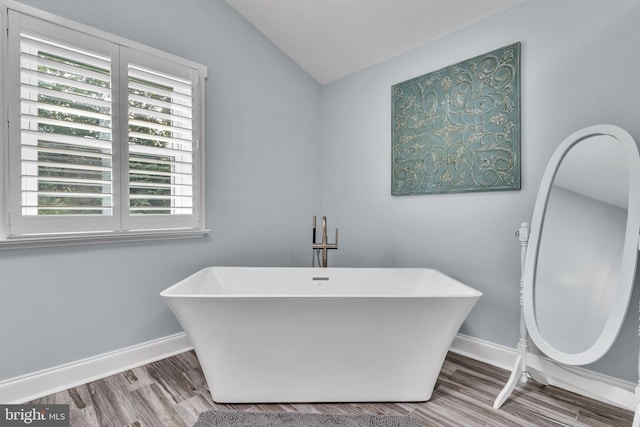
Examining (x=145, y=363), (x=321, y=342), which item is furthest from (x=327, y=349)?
(x=145, y=363)

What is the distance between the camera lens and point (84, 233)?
1.79 m

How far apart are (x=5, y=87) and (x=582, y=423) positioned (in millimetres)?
3175

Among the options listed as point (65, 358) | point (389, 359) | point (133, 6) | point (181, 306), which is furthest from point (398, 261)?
point (133, 6)

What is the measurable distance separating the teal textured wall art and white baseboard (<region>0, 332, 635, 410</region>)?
1.03 meters

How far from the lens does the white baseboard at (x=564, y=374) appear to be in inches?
53.4

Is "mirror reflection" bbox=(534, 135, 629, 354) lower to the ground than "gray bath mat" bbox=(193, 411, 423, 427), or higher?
higher

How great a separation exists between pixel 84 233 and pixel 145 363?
91 cm

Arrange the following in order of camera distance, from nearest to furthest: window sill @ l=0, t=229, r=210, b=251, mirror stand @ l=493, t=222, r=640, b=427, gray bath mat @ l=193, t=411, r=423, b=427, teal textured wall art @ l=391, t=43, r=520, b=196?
mirror stand @ l=493, t=222, r=640, b=427 → gray bath mat @ l=193, t=411, r=423, b=427 → window sill @ l=0, t=229, r=210, b=251 → teal textured wall art @ l=391, t=43, r=520, b=196

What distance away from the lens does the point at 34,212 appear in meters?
1.65

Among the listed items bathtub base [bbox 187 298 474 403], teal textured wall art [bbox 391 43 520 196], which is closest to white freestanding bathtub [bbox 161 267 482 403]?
bathtub base [bbox 187 298 474 403]

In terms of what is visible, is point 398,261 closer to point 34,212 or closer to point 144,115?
point 144,115

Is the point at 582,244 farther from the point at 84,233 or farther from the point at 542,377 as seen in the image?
the point at 84,233

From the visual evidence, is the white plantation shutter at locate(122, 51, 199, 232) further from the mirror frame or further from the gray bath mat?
the mirror frame

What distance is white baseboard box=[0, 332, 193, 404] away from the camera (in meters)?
1.62
